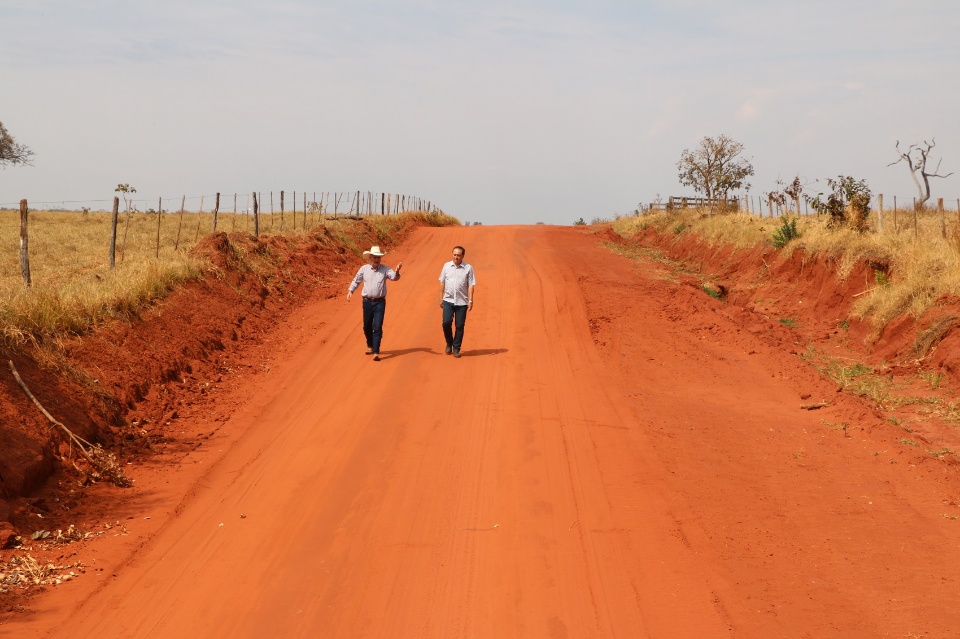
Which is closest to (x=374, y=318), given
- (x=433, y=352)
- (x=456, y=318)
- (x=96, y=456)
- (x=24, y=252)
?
(x=433, y=352)

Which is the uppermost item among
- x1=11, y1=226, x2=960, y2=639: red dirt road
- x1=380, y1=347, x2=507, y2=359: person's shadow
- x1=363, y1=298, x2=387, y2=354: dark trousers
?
x1=363, y1=298, x2=387, y2=354: dark trousers

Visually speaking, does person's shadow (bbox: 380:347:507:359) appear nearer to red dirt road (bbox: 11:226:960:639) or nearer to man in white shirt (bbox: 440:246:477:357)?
red dirt road (bbox: 11:226:960:639)

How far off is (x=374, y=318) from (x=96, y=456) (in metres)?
5.07

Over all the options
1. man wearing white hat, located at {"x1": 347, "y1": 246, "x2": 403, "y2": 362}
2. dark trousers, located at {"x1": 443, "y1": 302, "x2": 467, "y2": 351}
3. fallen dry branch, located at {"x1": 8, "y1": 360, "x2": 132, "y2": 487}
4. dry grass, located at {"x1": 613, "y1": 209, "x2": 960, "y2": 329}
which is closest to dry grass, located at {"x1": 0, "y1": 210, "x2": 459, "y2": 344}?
fallen dry branch, located at {"x1": 8, "y1": 360, "x2": 132, "y2": 487}

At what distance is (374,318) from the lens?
12.3m

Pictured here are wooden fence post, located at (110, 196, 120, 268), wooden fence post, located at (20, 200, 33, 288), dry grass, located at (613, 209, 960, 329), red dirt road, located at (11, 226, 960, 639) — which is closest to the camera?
red dirt road, located at (11, 226, 960, 639)

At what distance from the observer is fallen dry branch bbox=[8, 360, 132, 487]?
7777 mm

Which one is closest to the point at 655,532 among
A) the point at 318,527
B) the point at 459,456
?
the point at 459,456

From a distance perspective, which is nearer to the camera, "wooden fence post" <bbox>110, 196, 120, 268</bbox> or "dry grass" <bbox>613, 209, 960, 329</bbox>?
"dry grass" <bbox>613, 209, 960, 329</bbox>

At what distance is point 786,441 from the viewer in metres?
9.50

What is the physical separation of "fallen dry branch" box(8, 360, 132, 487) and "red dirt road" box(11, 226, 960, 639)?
40 cm

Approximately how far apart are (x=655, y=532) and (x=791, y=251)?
1495 centimetres

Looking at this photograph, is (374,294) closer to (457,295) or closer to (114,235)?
(457,295)

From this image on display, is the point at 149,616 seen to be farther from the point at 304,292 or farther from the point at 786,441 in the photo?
the point at 304,292
